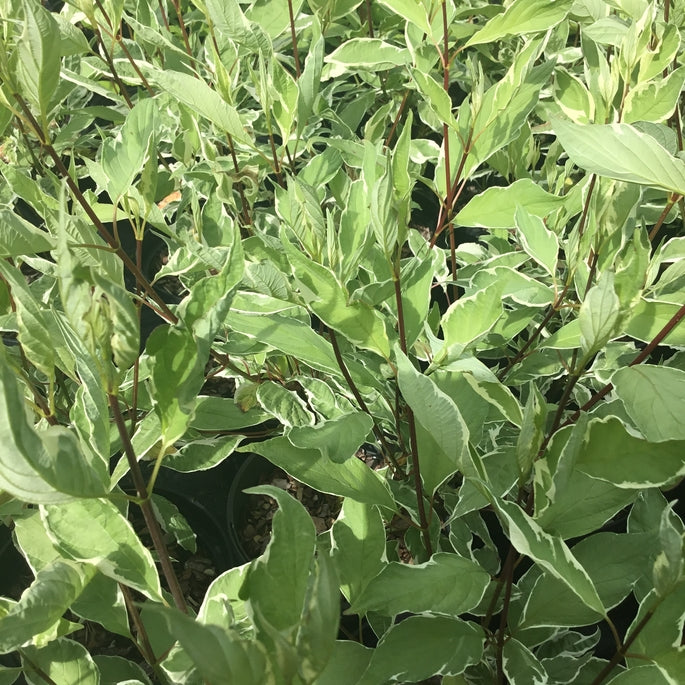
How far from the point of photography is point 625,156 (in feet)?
1.44

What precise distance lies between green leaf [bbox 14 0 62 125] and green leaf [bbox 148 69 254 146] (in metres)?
0.09

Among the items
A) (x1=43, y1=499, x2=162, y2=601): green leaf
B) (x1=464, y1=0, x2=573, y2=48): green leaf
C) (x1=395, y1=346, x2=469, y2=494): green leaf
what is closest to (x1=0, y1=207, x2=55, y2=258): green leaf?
(x1=43, y1=499, x2=162, y2=601): green leaf

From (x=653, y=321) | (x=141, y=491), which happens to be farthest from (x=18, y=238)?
(x=653, y=321)

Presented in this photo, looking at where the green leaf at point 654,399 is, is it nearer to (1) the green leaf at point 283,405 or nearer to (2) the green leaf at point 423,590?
(2) the green leaf at point 423,590

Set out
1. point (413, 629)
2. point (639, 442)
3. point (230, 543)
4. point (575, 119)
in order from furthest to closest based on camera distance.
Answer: point (230, 543)
point (575, 119)
point (413, 629)
point (639, 442)

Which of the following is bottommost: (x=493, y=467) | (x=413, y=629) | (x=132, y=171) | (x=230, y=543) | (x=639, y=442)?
(x=230, y=543)

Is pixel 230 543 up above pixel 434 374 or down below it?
below

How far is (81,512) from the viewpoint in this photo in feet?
1.69

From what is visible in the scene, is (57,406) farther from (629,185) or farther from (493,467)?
(629,185)

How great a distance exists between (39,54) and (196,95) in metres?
0.16

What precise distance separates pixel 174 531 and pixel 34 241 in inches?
18.9

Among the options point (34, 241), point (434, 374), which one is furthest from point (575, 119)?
point (34, 241)

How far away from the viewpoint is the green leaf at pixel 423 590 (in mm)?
542

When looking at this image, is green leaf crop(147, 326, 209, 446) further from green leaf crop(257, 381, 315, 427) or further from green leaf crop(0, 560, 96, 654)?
green leaf crop(257, 381, 315, 427)
